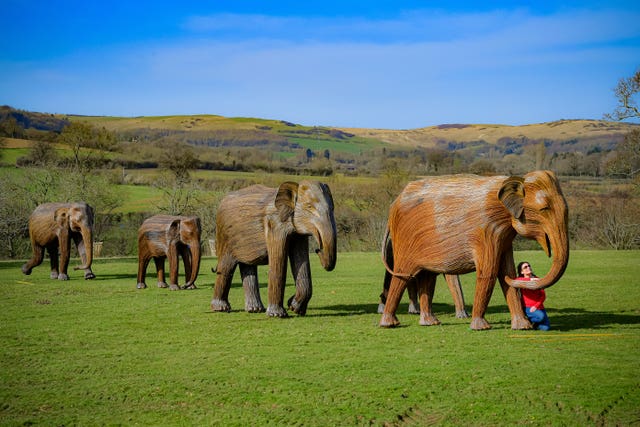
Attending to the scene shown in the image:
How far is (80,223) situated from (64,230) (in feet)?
2.24

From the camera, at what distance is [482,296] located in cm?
1210

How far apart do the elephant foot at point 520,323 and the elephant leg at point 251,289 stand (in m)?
5.55

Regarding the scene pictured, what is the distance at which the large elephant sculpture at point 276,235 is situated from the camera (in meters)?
13.6

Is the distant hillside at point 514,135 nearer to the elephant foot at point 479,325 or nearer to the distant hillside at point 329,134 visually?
the distant hillside at point 329,134

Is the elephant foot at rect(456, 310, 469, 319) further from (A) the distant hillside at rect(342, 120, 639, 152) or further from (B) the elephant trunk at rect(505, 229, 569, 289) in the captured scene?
(A) the distant hillside at rect(342, 120, 639, 152)

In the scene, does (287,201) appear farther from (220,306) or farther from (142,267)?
(142,267)

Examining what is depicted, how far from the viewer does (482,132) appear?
16362 centimetres

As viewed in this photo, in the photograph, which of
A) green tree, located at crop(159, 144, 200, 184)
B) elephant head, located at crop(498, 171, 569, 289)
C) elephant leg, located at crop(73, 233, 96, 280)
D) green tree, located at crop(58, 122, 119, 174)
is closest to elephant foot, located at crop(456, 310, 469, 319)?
elephant head, located at crop(498, 171, 569, 289)

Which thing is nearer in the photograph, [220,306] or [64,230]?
[220,306]

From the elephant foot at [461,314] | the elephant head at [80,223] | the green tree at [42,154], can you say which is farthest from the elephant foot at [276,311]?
the green tree at [42,154]

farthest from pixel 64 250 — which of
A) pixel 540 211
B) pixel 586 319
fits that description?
pixel 540 211

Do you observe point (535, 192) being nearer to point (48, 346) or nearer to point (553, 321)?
point (553, 321)

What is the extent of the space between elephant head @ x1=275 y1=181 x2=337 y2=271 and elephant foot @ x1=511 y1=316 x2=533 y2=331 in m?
3.39

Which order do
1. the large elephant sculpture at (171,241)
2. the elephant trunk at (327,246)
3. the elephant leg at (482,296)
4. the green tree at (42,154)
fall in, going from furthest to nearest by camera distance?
the green tree at (42,154) < the large elephant sculpture at (171,241) < the elephant trunk at (327,246) < the elephant leg at (482,296)
